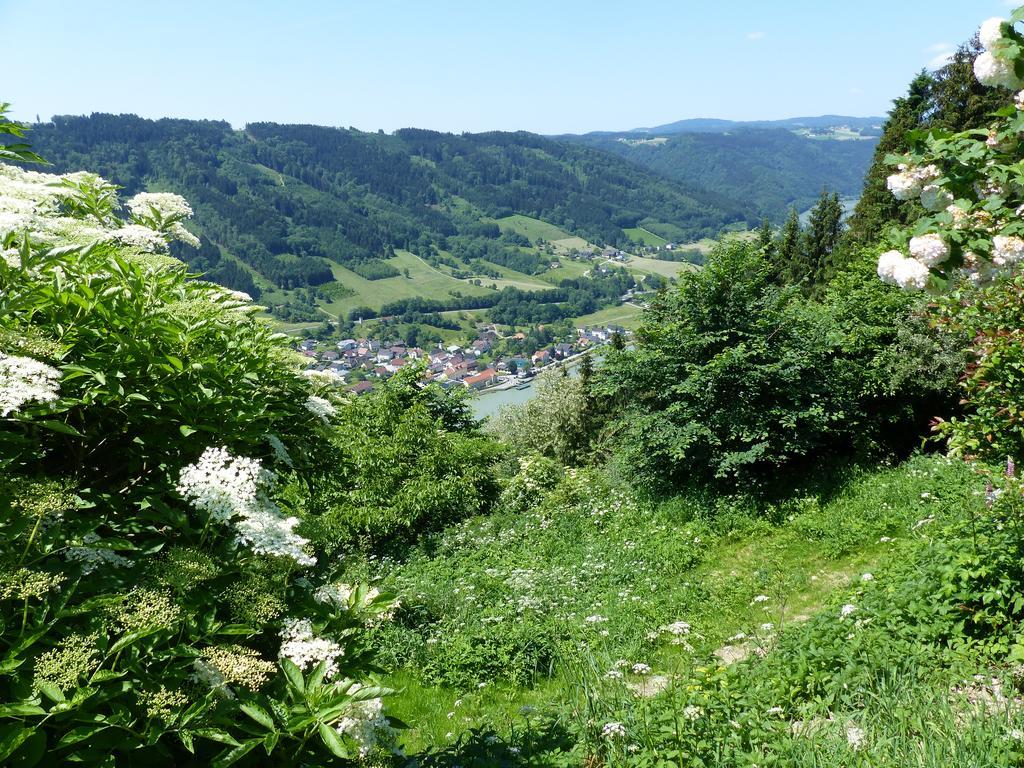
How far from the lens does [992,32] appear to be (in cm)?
288

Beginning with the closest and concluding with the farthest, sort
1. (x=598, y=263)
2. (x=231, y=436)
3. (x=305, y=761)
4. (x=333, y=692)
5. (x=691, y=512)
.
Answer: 1. (x=333, y=692)
2. (x=305, y=761)
3. (x=231, y=436)
4. (x=691, y=512)
5. (x=598, y=263)

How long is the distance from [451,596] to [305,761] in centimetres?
666

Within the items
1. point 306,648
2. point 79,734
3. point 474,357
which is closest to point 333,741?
point 306,648

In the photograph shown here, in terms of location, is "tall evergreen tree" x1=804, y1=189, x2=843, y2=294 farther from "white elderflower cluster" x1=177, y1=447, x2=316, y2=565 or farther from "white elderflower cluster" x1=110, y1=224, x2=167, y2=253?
"white elderflower cluster" x1=177, y1=447, x2=316, y2=565

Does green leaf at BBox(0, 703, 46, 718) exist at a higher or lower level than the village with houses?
higher

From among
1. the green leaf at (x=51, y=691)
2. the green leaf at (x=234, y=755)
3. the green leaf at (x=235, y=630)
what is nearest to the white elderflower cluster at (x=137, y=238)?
the green leaf at (x=235, y=630)

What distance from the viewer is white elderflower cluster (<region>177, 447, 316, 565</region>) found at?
102 inches

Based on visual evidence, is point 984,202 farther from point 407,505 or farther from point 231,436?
point 407,505

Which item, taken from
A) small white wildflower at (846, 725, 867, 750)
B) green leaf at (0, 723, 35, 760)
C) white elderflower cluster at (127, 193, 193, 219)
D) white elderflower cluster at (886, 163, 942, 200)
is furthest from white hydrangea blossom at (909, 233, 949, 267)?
white elderflower cluster at (127, 193, 193, 219)

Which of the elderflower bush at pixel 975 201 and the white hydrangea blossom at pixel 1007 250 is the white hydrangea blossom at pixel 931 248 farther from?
the white hydrangea blossom at pixel 1007 250

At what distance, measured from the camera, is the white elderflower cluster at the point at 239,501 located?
8.54ft

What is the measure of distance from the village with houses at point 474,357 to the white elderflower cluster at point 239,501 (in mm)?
90051

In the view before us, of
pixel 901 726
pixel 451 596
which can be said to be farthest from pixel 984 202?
pixel 451 596

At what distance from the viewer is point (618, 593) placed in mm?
8703
